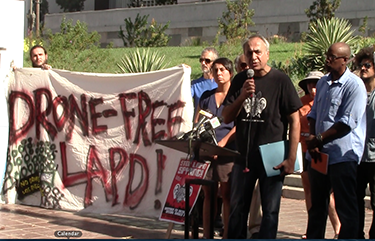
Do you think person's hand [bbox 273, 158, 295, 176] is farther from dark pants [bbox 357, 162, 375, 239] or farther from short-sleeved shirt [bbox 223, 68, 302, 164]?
dark pants [bbox 357, 162, 375, 239]

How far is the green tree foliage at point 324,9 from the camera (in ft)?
87.0

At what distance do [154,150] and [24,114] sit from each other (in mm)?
2203

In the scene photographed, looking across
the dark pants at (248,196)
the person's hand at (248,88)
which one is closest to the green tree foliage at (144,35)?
the dark pants at (248,196)

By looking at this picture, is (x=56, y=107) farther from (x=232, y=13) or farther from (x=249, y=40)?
(x=232, y=13)

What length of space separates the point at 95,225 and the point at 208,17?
1098 inches

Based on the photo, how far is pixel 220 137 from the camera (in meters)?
6.79

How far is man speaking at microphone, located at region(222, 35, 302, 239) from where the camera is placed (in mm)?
5426

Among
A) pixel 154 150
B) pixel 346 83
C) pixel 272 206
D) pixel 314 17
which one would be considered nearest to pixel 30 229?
pixel 154 150

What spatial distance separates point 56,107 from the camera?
887 centimetres

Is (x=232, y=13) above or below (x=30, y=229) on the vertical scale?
above

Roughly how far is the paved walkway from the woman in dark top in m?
0.79

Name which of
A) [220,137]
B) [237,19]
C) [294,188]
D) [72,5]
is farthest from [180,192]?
[72,5]

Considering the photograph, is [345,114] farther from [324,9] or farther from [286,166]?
[324,9]

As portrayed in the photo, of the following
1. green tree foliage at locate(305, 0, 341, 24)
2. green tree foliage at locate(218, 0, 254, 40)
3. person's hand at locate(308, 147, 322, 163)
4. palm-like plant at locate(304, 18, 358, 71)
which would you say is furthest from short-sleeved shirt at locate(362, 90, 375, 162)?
green tree foliage at locate(305, 0, 341, 24)
